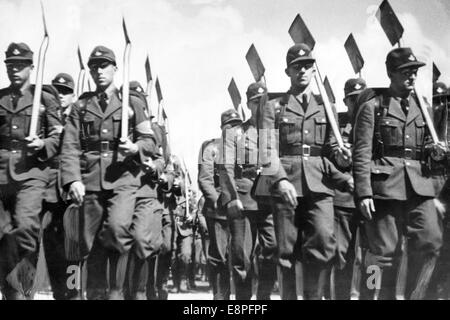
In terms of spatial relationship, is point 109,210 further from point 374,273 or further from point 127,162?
point 374,273

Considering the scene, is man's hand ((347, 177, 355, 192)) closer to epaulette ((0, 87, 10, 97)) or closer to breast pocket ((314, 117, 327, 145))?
breast pocket ((314, 117, 327, 145))

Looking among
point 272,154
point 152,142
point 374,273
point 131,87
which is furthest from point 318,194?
point 131,87

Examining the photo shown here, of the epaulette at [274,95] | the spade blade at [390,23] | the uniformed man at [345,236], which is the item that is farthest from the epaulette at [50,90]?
the spade blade at [390,23]

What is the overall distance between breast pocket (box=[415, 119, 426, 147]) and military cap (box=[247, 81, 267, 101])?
1554mm

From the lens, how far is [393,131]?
20.3 ft

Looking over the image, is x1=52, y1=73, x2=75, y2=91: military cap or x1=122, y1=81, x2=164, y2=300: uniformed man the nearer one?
x1=122, y1=81, x2=164, y2=300: uniformed man

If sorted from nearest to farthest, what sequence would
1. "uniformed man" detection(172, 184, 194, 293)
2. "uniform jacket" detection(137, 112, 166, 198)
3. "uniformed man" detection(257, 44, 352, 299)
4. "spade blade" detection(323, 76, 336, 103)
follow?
"uniformed man" detection(257, 44, 352, 299)
"uniform jacket" detection(137, 112, 166, 198)
"spade blade" detection(323, 76, 336, 103)
"uniformed man" detection(172, 184, 194, 293)

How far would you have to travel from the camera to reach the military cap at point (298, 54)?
627 cm

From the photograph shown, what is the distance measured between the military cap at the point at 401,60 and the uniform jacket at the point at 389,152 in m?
0.34

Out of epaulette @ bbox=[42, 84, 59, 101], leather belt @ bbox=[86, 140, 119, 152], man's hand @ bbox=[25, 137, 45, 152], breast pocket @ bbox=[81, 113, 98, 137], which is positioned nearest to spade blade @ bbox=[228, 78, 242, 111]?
leather belt @ bbox=[86, 140, 119, 152]

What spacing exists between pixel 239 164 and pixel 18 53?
247cm

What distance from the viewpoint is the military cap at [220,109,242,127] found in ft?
22.2

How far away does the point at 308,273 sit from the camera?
5926mm
